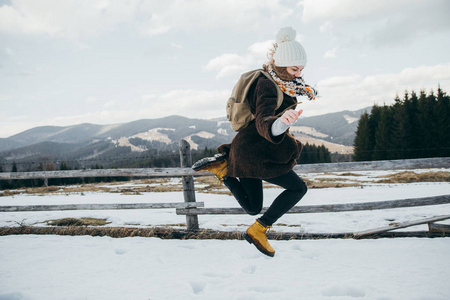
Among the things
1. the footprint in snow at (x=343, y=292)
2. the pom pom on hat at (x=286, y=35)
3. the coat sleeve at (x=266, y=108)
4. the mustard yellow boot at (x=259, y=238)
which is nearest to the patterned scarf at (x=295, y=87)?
the coat sleeve at (x=266, y=108)

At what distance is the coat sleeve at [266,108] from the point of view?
1.90 m

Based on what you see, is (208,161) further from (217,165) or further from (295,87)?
(295,87)

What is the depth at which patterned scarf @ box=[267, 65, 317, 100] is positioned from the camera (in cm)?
221

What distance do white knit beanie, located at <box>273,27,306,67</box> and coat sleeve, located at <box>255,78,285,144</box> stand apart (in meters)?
0.24

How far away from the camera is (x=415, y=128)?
38.8 m

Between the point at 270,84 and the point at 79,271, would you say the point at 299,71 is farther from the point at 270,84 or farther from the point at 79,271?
the point at 79,271

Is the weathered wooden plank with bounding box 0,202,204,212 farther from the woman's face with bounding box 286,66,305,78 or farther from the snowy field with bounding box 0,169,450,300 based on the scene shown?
the woman's face with bounding box 286,66,305,78

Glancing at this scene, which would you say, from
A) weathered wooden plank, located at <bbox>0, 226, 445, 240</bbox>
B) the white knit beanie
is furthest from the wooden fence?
the white knit beanie

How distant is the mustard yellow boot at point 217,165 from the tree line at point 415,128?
4166 centimetres

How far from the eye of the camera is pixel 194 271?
2695mm

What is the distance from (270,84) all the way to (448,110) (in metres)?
46.6

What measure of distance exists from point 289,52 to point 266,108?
563 millimetres

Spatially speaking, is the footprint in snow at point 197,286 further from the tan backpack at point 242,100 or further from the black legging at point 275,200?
the tan backpack at point 242,100

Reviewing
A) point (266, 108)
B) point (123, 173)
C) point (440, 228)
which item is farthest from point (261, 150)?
point (123, 173)
